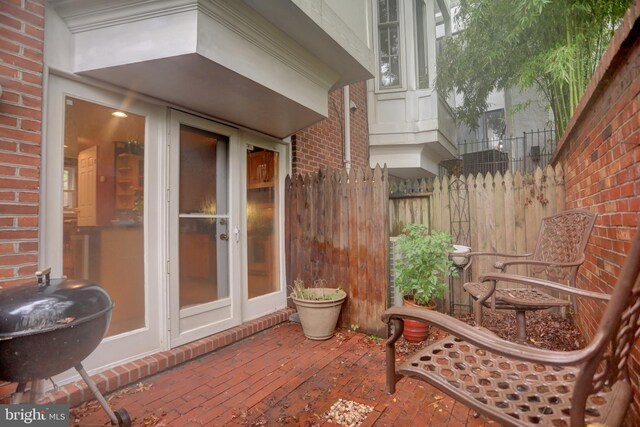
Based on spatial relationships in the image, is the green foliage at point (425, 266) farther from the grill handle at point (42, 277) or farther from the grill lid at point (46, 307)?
A: the grill handle at point (42, 277)

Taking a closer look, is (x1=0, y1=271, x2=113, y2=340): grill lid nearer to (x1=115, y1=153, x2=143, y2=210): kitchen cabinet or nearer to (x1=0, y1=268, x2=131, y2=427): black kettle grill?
(x1=0, y1=268, x2=131, y2=427): black kettle grill

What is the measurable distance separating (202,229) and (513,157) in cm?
950

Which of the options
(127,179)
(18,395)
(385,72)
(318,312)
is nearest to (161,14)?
(127,179)

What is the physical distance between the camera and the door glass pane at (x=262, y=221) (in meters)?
3.59

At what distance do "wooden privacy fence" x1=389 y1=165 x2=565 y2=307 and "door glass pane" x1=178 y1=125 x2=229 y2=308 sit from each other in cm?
279

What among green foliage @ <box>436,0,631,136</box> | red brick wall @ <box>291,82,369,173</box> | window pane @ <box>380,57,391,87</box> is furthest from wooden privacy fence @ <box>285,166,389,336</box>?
window pane @ <box>380,57,391,87</box>

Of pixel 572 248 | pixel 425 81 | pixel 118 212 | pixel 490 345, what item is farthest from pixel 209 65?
pixel 425 81

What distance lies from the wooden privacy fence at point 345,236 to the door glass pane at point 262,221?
0.61 ft

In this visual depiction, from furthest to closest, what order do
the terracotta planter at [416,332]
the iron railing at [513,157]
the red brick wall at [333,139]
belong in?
the iron railing at [513,157], the red brick wall at [333,139], the terracotta planter at [416,332]

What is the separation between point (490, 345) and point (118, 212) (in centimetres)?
271

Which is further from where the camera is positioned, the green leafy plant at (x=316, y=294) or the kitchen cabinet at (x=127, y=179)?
the green leafy plant at (x=316, y=294)

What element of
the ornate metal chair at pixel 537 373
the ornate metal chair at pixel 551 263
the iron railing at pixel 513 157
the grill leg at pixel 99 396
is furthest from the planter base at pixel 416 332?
the iron railing at pixel 513 157

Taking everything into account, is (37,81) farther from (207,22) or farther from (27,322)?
(27,322)

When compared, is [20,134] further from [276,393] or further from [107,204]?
[276,393]
